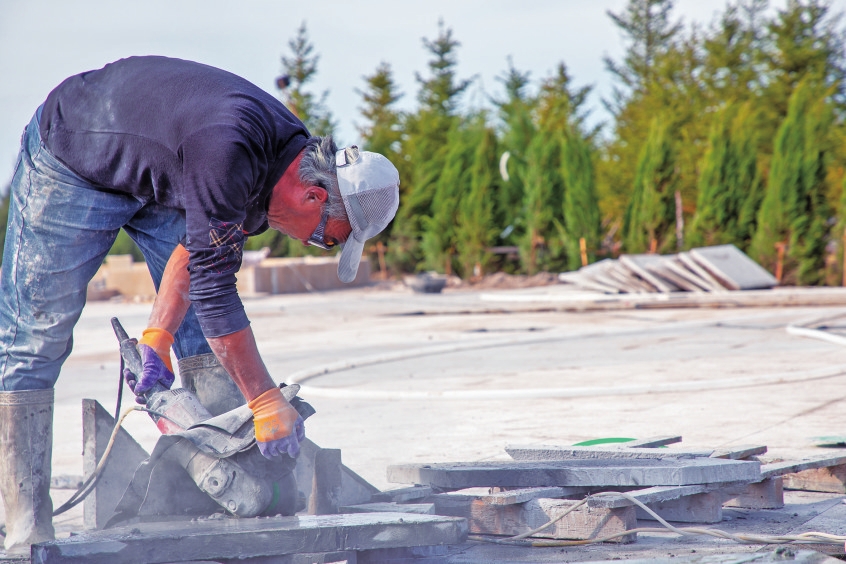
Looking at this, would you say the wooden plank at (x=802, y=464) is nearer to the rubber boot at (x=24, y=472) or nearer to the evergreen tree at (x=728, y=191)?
the rubber boot at (x=24, y=472)

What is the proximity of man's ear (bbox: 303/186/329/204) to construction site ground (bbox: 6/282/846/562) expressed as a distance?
1.06 m

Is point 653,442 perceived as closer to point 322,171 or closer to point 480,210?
point 322,171

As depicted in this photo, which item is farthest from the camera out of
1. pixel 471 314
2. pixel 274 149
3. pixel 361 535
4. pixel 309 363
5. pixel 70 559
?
pixel 471 314

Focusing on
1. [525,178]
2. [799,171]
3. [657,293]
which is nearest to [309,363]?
[657,293]

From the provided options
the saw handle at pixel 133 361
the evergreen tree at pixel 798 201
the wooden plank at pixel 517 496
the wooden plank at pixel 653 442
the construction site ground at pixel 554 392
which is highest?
the evergreen tree at pixel 798 201

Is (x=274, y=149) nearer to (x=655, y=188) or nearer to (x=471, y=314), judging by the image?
(x=471, y=314)

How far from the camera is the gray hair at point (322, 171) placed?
242cm

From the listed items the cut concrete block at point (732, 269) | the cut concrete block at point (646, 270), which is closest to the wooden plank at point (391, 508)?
the cut concrete block at point (646, 270)

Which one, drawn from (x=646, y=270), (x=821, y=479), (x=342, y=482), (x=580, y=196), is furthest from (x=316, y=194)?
(x=580, y=196)

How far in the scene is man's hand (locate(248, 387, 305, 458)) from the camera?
88.7 inches

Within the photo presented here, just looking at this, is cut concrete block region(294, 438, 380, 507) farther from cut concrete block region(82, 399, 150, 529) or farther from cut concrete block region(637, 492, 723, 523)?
cut concrete block region(637, 492, 723, 523)

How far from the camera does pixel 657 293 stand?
44.3ft

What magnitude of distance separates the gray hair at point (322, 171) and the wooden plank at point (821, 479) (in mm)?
1930

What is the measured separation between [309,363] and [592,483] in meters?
4.85
